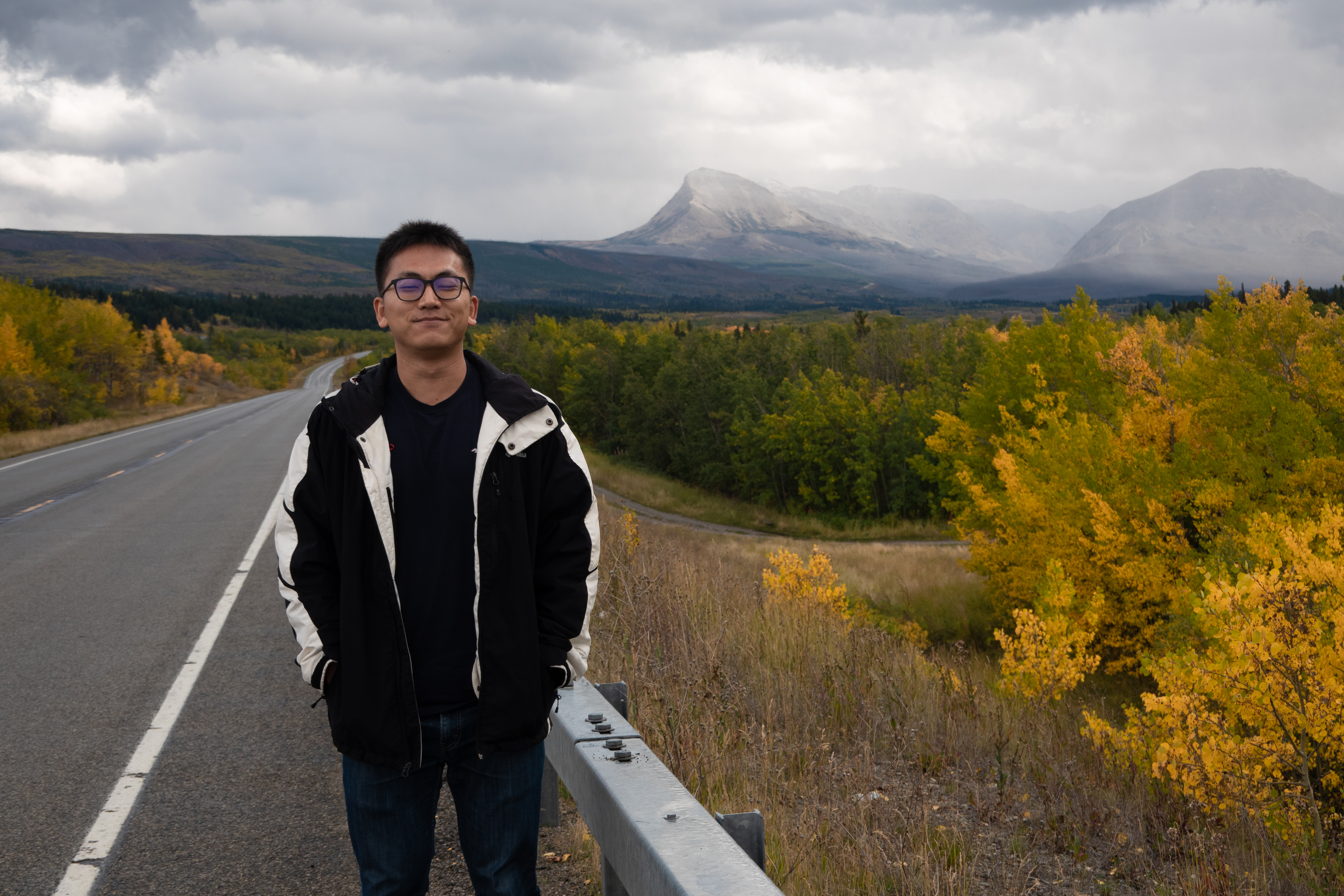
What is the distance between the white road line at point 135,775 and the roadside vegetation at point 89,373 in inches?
932

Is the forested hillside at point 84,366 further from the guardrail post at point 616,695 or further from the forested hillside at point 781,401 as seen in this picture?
the guardrail post at point 616,695

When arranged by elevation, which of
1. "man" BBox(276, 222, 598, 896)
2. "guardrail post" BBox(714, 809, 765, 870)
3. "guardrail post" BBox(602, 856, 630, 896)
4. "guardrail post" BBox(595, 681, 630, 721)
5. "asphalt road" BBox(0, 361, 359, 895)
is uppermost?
"man" BBox(276, 222, 598, 896)

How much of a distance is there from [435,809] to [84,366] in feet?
247

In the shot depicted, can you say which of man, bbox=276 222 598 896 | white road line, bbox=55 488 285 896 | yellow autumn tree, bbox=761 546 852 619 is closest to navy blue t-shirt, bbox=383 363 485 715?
man, bbox=276 222 598 896

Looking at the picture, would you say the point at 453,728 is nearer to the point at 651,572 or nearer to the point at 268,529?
the point at 651,572

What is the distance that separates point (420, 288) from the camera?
2426 mm

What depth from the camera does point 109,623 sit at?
754cm

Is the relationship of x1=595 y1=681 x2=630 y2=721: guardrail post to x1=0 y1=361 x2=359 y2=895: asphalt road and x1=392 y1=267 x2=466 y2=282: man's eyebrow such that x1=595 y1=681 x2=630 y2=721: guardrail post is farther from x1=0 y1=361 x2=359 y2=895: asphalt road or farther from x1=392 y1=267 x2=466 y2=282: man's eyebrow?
x1=392 y1=267 x2=466 y2=282: man's eyebrow

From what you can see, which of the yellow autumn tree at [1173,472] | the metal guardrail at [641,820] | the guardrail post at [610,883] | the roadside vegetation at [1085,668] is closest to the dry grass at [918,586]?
the roadside vegetation at [1085,668]

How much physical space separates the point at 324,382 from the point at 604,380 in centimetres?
3437

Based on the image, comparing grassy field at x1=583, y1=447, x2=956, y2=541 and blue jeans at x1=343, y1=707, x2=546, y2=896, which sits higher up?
blue jeans at x1=343, y1=707, x2=546, y2=896

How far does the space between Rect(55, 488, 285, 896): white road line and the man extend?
0.76 ft

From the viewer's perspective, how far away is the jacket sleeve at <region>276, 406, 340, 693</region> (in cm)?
229

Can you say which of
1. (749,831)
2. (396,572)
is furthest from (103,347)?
(749,831)
